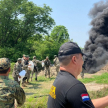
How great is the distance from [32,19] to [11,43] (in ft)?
17.4

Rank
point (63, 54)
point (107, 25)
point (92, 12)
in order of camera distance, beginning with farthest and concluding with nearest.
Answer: point (92, 12) < point (107, 25) < point (63, 54)

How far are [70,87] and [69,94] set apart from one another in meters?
0.06

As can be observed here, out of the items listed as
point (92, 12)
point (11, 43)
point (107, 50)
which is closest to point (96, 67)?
point (107, 50)

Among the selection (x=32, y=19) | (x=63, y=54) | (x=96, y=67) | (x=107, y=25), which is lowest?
(x=96, y=67)

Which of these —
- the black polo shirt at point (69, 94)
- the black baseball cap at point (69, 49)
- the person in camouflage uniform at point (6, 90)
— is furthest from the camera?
the person in camouflage uniform at point (6, 90)

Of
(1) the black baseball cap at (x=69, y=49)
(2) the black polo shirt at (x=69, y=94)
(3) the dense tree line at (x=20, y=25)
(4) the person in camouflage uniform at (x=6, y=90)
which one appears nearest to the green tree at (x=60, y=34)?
(3) the dense tree line at (x=20, y=25)

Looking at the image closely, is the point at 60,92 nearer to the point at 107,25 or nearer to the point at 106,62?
the point at 106,62

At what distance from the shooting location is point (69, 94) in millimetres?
1238

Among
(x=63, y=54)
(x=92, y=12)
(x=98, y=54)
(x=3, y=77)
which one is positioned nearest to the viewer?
(x=63, y=54)

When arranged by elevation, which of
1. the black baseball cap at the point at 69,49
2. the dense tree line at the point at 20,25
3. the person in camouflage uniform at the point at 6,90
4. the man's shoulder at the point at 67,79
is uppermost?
the dense tree line at the point at 20,25

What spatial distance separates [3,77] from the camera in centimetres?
240

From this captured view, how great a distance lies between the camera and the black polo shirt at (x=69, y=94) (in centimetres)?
122

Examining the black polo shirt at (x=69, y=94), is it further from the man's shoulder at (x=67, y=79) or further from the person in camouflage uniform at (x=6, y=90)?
the person in camouflage uniform at (x=6, y=90)

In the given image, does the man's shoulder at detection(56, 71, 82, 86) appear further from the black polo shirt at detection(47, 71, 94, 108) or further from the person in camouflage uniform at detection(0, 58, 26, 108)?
the person in camouflage uniform at detection(0, 58, 26, 108)
